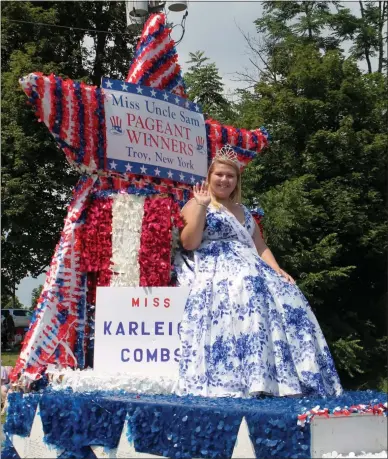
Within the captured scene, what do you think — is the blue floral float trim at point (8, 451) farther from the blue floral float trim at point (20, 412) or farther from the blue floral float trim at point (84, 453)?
the blue floral float trim at point (84, 453)

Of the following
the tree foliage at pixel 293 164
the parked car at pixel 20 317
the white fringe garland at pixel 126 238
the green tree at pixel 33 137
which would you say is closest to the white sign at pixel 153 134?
the white fringe garland at pixel 126 238

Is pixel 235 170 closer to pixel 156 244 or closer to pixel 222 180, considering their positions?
pixel 222 180

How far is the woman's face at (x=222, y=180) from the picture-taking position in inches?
191

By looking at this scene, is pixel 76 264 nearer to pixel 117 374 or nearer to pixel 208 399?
pixel 117 374

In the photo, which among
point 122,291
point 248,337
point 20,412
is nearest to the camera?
point 248,337

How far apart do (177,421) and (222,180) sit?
1818 millimetres

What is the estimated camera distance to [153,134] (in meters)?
5.10

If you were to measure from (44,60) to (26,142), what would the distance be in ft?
7.64

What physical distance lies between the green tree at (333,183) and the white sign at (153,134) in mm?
7179

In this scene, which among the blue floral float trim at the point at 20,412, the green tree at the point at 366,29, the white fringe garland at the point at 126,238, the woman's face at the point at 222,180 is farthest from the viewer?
the green tree at the point at 366,29

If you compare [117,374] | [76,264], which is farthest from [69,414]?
[76,264]

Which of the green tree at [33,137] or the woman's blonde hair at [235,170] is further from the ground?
the green tree at [33,137]

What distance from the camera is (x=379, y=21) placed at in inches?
641

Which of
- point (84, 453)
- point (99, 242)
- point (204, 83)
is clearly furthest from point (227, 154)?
point (204, 83)
